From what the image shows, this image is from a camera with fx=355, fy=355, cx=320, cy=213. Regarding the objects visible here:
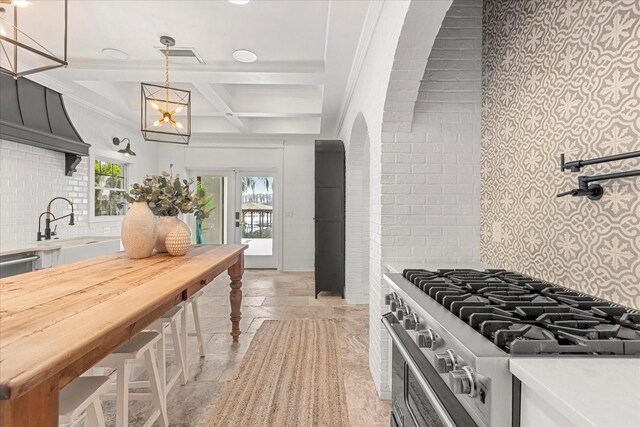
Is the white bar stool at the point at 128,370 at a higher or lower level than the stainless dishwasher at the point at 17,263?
lower

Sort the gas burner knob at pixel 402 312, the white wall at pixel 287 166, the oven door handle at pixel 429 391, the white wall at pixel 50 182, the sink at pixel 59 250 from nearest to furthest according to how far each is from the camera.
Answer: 1. the oven door handle at pixel 429 391
2. the gas burner knob at pixel 402 312
3. the sink at pixel 59 250
4. the white wall at pixel 50 182
5. the white wall at pixel 287 166

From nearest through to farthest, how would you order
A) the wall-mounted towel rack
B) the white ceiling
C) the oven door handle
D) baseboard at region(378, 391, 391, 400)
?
the oven door handle
the wall-mounted towel rack
baseboard at region(378, 391, 391, 400)
the white ceiling

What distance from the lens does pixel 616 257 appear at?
52.0 inches

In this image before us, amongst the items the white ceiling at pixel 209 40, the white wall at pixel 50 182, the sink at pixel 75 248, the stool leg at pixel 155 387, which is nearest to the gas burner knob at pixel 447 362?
the stool leg at pixel 155 387

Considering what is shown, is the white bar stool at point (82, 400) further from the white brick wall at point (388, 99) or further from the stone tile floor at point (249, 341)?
the white brick wall at point (388, 99)

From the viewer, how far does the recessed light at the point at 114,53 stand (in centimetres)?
343

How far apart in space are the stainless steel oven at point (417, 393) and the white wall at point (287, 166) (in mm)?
5380

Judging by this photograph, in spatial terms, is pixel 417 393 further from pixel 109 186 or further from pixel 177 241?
pixel 109 186

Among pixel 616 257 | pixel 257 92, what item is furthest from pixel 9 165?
pixel 616 257

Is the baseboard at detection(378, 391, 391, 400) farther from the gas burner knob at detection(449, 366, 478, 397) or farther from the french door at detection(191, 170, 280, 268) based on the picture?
the french door at detection(191, 170, 280, 268)

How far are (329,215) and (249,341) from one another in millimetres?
2157

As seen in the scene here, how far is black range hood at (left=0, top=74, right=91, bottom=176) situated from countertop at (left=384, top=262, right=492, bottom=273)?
12.3 feet

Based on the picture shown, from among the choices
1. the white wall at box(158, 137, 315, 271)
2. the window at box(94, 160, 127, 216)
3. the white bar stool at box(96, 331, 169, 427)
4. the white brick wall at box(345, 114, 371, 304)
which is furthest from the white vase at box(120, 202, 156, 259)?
the white wall at box(158, 137, 315, 271)

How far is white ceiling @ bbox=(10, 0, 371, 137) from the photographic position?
276 cm
